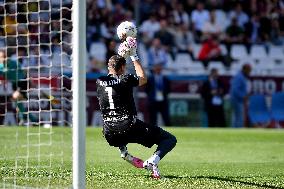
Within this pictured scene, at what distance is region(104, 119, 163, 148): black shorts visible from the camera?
434 inches

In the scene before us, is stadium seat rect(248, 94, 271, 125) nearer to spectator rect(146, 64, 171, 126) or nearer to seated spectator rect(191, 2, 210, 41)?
spectator rect(146, 64, 171, 126)

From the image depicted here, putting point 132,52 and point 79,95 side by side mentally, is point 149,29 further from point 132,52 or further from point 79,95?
point 79,95

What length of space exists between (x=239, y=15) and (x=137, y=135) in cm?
1957

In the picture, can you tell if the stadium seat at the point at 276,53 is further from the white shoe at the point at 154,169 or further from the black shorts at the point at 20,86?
the white shoe at the point at 154,169

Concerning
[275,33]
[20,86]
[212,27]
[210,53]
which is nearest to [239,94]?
[210,53]

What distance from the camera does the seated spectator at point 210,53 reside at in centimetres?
2827

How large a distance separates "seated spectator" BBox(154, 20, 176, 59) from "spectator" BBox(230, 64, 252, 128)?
10.5ft

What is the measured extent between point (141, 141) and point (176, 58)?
1734 centimetres

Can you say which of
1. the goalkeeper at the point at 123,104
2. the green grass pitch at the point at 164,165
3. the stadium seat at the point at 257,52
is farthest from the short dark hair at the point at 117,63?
the stadium seat at the point at 257,52

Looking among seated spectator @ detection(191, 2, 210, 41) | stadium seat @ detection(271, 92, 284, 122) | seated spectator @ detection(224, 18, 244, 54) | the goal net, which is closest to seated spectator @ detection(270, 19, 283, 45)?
seated spectator @ detection(224, 18, 244, 54)

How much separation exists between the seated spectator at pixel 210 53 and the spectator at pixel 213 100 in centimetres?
206

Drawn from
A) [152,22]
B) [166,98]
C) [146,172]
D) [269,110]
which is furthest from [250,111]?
[146,172]

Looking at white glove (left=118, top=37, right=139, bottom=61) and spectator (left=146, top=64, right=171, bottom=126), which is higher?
white glove (left=118, top=37, right=139, bottom=61)

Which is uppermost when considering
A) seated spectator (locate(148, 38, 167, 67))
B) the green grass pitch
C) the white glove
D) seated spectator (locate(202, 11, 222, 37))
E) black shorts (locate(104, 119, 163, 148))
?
seated spectator (locate(202, 11, 222, 37))
